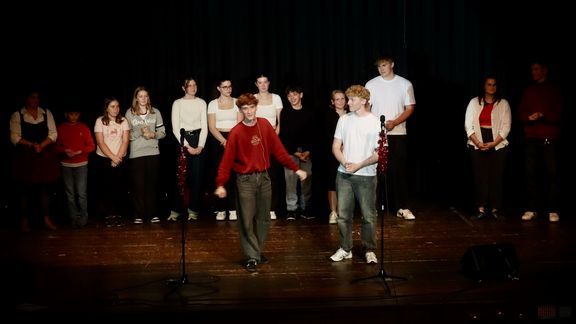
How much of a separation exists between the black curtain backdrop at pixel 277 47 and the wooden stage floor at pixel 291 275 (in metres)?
1.81

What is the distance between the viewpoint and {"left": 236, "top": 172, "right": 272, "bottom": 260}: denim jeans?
6.92 metres

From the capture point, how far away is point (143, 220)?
9102mm

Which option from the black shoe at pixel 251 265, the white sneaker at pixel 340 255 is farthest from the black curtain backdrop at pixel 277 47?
the black shoe at pixel 251 265

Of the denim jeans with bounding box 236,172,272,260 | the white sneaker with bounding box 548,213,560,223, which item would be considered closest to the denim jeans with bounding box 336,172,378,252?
the denim jeans with bounding box 236,172,272,260

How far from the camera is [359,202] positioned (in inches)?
278

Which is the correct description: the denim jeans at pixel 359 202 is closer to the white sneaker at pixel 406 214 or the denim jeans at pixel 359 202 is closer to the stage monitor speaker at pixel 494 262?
the stage monitor speaker at pixel 494 262

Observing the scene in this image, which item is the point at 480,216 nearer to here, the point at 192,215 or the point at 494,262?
the point at 494,262

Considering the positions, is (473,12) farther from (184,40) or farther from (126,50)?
(126,50)

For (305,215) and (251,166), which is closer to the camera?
(251,166)

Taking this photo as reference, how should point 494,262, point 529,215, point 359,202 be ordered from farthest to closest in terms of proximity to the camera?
point 529,215 < point 359,202 < point 494,262

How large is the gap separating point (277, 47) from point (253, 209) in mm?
3419

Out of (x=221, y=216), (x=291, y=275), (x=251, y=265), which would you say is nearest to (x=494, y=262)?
(x=291, y=275)

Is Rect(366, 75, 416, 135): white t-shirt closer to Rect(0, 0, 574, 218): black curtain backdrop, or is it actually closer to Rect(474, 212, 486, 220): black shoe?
Rect(0, 0, 574, 218): black curtain backdrop

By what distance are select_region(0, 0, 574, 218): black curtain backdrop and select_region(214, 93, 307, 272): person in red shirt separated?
3.02 metres
